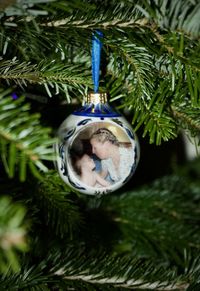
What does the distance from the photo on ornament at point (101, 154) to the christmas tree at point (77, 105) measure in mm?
30

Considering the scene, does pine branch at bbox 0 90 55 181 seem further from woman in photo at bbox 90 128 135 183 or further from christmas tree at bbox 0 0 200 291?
woman in photo at bbox 90 128 135 183

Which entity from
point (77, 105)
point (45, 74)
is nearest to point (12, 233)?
point (45, 74)

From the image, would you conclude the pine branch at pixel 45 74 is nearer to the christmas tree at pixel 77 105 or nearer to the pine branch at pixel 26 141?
the christmas tree at pixel 77 105

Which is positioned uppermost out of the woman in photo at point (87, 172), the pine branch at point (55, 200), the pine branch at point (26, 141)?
the pine branch at point (26, 141)

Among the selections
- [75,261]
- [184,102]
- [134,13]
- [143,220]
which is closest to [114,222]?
[143,220]

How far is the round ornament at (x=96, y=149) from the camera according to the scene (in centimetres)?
50

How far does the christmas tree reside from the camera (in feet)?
1.27

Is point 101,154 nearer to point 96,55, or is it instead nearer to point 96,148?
point 96,148

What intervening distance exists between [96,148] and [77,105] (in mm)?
160

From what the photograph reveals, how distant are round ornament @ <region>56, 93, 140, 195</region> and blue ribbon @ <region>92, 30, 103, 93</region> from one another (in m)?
0.02

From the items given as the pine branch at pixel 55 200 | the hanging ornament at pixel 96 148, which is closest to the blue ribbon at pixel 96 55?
the hanging ornament at pixel 96 148

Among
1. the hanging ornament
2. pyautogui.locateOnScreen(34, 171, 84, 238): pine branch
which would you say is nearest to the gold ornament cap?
the hanging ornament

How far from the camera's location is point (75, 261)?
22.2 inches

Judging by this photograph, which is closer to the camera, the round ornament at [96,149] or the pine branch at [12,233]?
the pine branch at [12,233]
